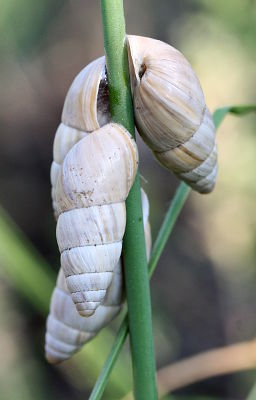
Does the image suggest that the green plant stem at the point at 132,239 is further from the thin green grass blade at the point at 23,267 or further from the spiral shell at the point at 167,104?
the thin green grass blade at the point at 23,267

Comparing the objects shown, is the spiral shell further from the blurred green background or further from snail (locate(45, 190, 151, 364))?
the blurred green background

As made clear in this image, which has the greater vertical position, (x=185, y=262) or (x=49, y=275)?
(x=49, y=275)

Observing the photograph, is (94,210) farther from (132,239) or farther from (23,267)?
(23,267)

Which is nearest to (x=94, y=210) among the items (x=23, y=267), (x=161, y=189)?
(x=23, y=267)

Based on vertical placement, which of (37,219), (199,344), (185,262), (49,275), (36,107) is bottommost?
(199,344)

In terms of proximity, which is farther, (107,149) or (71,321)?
(71,321)

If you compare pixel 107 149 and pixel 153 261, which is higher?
pixel 107 149

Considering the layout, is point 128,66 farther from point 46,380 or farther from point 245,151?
point 46,380

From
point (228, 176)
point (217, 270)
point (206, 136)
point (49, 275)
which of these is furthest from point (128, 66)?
point (217, 270)
